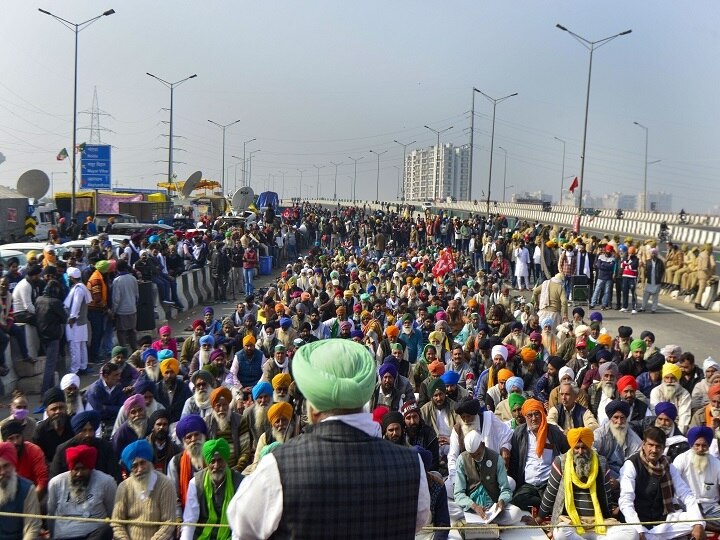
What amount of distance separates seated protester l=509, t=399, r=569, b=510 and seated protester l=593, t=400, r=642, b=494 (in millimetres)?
371

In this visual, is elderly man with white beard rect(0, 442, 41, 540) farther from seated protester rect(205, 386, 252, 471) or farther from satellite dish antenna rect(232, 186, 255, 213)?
satellite dish antenna rect(232, 186, 255, 213)

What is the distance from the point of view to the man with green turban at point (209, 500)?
20.0ft

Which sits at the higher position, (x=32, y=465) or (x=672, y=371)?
(x=672, y=371)

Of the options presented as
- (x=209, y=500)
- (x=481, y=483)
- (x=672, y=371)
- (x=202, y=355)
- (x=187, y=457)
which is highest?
(x=672, y=371)

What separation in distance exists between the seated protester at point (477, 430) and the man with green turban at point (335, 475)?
16.1 ft

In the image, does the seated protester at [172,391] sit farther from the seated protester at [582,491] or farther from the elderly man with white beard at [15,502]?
the seated protester at [582,491]

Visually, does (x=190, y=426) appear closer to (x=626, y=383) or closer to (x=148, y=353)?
(x=148, y=353)

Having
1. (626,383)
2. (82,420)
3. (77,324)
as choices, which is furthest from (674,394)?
(77,324)

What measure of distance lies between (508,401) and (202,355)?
413 centimetres

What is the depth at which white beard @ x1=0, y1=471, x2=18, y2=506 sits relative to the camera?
5.83 m

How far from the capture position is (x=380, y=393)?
9.18 metres

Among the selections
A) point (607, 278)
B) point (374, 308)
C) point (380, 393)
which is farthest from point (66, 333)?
point (607, 278)

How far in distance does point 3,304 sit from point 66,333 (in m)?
1.00

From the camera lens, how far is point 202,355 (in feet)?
35.6
